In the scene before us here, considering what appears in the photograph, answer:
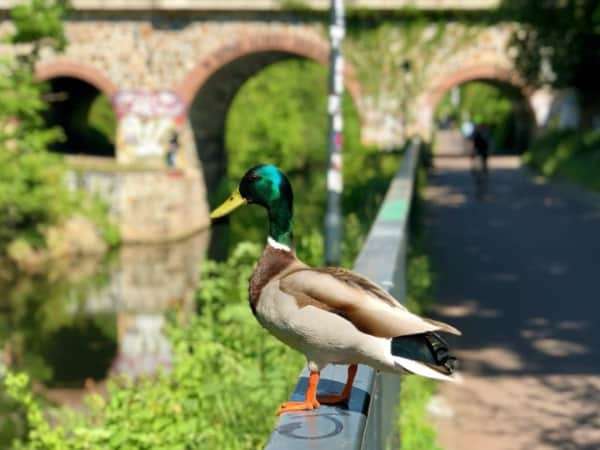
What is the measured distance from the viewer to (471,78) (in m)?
25.7

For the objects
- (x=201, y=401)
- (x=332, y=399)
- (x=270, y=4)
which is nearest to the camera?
(x=332, y=399)

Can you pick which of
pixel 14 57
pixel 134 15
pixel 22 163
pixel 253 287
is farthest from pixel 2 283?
pixel 253 287

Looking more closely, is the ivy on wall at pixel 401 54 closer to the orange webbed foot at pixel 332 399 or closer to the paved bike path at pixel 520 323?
the paved bike path at pixel 520 323

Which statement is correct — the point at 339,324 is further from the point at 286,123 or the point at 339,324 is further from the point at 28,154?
the point at 286,123

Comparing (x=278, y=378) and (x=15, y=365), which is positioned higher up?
(x=278, y=378)

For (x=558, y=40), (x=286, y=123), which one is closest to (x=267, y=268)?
(x=558, y=40)

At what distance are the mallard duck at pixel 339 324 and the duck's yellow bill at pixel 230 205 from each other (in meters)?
0.18

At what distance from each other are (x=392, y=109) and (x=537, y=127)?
5201 mm

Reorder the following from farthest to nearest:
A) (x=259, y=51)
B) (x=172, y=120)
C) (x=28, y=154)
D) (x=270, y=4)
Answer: (x=172, y=120) < (x=259, y=51) < (x=270, y=4) < (x=28, y=154)

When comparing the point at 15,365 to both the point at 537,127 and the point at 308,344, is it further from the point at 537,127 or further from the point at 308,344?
the point at 537,127

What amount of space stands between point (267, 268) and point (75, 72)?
24.8m

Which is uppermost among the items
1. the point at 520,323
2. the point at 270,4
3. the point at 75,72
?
the point at 270,4

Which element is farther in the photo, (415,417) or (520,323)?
(520,323)

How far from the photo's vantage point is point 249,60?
27719 millimetres
